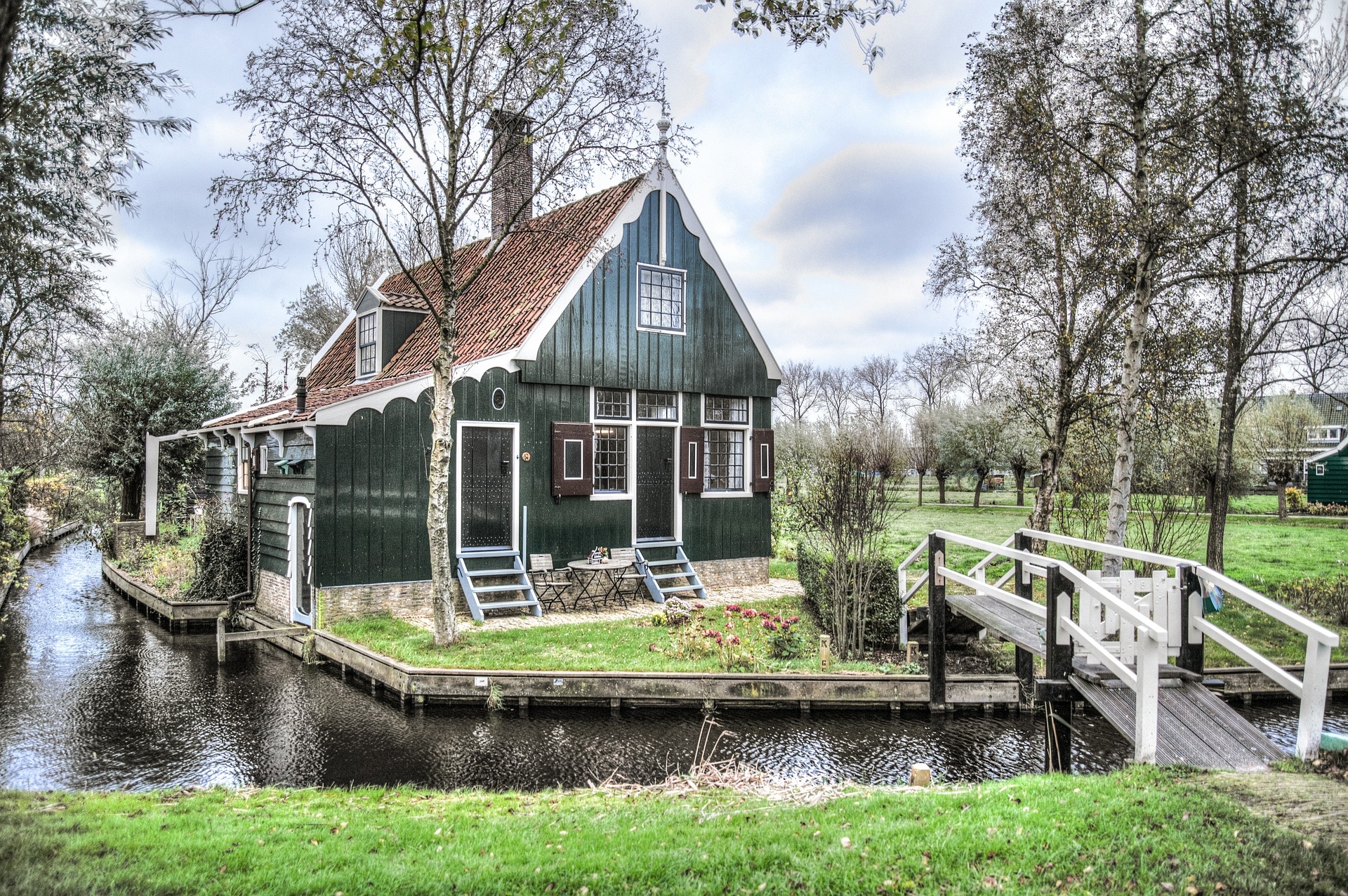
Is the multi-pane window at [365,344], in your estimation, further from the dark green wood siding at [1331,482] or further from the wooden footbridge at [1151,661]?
the dark green wood siding at [1331,482]

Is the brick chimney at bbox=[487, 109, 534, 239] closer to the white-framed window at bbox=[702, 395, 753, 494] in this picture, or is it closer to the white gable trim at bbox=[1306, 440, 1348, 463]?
the white-framed window at bbox=[702, 395, 753, 494]

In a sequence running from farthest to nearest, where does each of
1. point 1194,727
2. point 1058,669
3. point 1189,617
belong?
point 1058,669
point 1189,617
point 1194,727

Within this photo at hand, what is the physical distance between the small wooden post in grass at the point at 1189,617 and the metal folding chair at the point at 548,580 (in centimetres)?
862

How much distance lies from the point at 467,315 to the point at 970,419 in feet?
94.9

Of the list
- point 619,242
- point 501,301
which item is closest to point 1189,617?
point 619,242

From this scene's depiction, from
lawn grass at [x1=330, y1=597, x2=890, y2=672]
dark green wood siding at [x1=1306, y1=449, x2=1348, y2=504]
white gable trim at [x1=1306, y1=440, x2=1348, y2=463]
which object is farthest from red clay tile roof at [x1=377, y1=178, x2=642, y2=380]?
white gable trim at [x1=1306, y1=440, x2=1348, y2=463]

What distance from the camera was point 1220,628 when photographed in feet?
21.7

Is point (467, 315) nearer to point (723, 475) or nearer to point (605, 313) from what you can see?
point (605, 313)

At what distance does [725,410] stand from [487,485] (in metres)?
5.08

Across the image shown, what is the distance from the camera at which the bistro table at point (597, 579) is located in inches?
514

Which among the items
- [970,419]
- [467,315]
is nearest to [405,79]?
[467,315]

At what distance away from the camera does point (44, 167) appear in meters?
8.83

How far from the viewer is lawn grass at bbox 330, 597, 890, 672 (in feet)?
29.9

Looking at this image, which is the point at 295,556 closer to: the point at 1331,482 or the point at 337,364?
the point at 337,364
